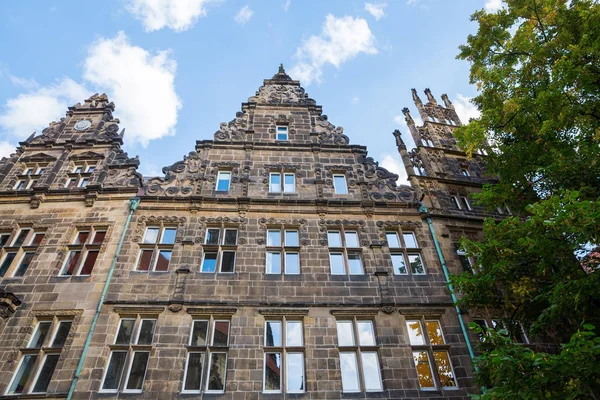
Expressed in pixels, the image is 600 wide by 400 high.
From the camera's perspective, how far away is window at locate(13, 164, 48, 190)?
15.5 meters

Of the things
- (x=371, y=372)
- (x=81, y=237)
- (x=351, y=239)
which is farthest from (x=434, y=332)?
(x=81, y=237)

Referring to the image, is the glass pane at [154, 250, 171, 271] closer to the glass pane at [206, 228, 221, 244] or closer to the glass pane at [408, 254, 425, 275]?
the glass pane at [206, 228, 221, 244]

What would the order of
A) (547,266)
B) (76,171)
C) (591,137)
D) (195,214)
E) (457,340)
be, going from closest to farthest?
(547,266)
(591,137)
(457,340)
(195,214)
(76,171)

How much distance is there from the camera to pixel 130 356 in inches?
413

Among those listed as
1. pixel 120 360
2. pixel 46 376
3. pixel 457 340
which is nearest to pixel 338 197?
pixel 457 340

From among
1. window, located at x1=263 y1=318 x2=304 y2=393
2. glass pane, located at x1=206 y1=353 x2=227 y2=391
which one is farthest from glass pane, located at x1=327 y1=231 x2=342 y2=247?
glass pane, located at x1=206 y1=353 x2=227 y2=391

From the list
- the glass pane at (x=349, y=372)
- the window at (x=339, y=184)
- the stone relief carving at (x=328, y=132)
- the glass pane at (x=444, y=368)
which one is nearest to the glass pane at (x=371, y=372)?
the glass pane at (x=349, y=372)

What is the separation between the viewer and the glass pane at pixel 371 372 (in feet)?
34.0

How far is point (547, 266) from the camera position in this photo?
326 inches

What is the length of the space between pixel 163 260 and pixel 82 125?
9.46m

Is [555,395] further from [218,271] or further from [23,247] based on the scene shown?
[23,247]

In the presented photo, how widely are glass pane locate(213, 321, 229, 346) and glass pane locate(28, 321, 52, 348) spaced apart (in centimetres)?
477

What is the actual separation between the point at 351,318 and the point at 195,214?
653 cm

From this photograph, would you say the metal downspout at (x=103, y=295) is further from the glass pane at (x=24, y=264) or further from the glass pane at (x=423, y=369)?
the glass pane at (x=423, y=369)
